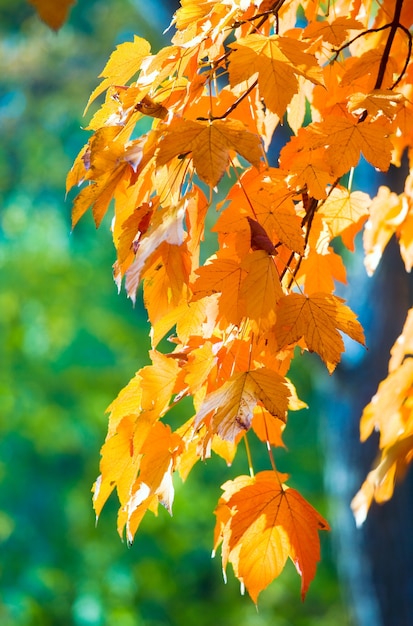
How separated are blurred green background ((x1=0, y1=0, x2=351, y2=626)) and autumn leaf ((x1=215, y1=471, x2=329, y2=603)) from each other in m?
4.91

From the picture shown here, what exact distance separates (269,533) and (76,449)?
5.39 metres

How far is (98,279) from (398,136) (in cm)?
532

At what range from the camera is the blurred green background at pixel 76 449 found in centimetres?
584

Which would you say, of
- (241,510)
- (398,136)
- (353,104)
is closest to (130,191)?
(353,104)

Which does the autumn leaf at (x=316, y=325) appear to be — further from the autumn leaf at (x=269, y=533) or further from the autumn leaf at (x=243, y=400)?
the autumn leaf at (x=269, y=533)

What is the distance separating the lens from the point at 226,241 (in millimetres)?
834

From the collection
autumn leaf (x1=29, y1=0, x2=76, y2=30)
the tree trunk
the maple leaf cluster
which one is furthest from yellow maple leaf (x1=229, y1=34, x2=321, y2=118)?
the tree trunk

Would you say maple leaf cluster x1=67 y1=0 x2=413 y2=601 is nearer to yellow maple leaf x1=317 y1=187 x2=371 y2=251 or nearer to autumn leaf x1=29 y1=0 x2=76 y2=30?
yellow maple leaf x1=317 y1=187 x2=371 y2=251

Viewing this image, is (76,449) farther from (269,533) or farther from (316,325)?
(316,325)

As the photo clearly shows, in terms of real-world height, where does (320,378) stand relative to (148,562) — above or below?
above

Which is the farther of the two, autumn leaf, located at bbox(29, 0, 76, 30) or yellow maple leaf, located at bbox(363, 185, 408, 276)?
yellow maple leaf, located at bbox(363, 185, 408, 276)

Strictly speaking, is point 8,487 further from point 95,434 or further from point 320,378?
point 320,378

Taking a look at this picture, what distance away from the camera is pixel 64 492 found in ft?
19.6

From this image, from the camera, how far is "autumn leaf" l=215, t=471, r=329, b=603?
31.4 inches
